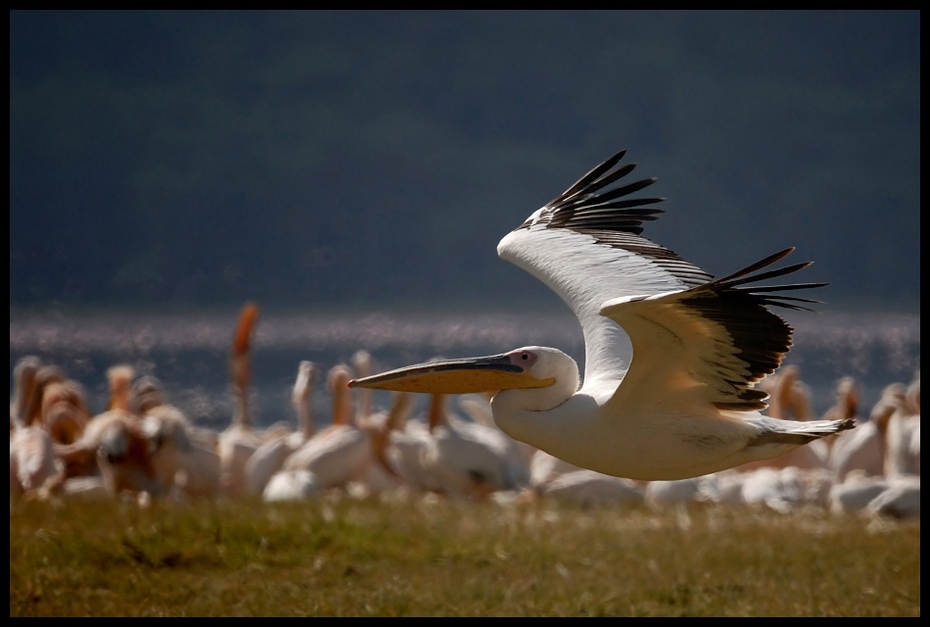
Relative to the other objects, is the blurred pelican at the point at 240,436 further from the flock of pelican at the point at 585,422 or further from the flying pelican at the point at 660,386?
the flying pelican at the point at 660,386

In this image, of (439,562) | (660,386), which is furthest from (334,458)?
(660,386)

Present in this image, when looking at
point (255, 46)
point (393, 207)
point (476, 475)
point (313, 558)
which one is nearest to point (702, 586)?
point (313, 558)

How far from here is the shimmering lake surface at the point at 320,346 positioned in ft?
81.1

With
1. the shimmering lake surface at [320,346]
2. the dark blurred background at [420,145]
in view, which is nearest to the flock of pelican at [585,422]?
the shimmering lake surface at [320,346]

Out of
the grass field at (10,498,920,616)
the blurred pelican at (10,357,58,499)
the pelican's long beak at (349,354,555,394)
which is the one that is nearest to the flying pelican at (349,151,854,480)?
the pelican's long beak at (349,354,555,394)

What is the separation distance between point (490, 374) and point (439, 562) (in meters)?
2.66

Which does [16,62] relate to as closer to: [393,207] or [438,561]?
[393,207]

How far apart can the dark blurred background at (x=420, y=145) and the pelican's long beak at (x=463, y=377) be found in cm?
3596

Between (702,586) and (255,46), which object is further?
(255,46)

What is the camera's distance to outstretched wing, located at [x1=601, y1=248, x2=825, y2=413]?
341 centimetres

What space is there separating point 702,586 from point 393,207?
47.0 meters

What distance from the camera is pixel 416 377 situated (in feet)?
12.5

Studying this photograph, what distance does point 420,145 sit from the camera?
5431 centimetres

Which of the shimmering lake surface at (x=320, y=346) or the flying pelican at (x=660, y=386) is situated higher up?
the shimmering lake surface at (x=320, y=346)
